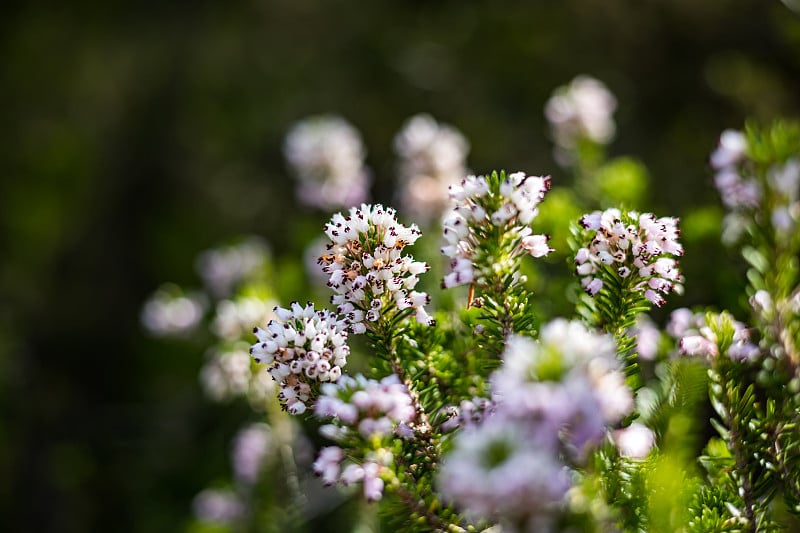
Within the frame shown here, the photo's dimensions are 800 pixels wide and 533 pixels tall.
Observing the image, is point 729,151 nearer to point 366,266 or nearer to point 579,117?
point 366,266

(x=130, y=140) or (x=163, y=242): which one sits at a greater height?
(x=130, y=140)

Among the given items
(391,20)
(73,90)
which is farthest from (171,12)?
(391,20)

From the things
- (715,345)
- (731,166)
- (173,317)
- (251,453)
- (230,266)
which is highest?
(230,266)

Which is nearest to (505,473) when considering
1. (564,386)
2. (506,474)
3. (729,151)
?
(506,474)

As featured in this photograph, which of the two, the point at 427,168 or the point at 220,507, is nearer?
the point at 220,507

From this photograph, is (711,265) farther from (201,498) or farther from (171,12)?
(171,12)

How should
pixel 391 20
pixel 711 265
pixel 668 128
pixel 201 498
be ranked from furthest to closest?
pixel 391 20 → pixel 668 128 → pixel 201 498 → pixel 711 265

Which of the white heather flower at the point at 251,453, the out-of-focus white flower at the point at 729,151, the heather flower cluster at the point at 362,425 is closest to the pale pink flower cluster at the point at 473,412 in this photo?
the heather flower cluster at the point at 362,425
